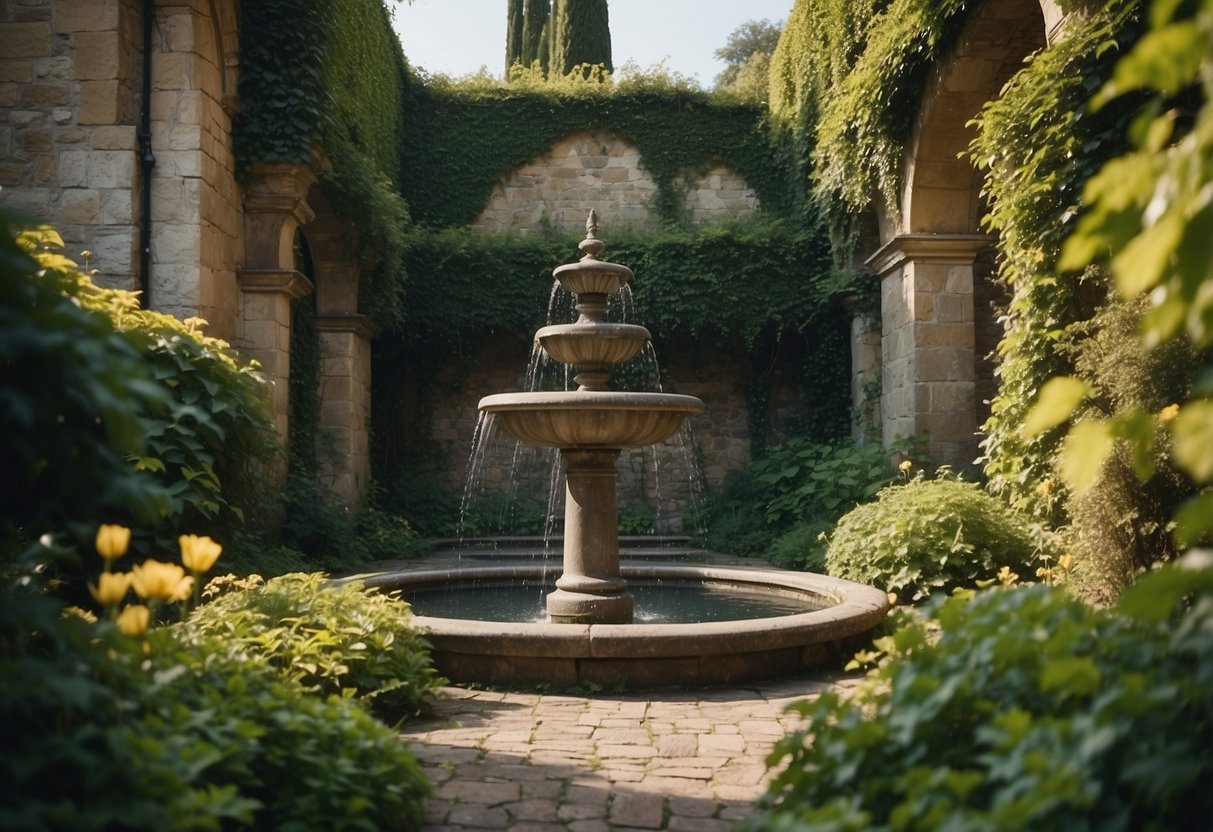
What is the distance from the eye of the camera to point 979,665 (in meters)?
2.20

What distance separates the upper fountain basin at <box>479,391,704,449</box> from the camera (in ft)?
17.4

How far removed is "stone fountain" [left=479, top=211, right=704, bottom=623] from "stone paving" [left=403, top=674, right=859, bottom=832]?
1.09m

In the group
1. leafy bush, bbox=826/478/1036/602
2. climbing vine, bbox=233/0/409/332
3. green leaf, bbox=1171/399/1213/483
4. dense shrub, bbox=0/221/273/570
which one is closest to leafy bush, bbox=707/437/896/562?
leafy bush, bbox=826/478/1036/602

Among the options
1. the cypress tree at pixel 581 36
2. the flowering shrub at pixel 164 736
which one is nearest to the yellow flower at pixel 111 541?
the flowering shrub at pixel 164 736

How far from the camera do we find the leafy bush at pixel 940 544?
629 centimetres

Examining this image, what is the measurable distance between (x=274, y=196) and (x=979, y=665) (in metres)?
7.55

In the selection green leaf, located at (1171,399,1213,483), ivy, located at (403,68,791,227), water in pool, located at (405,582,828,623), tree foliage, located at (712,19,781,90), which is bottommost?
water in pool, located at (405,582,828,623)

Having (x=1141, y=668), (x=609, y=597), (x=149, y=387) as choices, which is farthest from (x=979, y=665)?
(x=609, y=597)

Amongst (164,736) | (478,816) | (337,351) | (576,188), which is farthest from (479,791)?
(576,188)

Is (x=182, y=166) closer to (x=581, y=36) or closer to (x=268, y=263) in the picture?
(x=268, y=263)

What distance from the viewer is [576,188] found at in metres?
14.3

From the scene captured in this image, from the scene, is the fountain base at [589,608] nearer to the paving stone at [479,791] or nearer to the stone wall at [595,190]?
the paving stone at [479,791]

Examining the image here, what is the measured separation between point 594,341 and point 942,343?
14.8 ft

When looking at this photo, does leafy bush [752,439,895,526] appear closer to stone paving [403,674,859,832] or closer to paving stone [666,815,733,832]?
stone paving [403,674,859,832]
